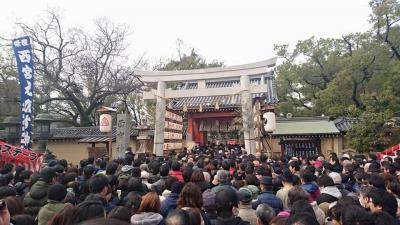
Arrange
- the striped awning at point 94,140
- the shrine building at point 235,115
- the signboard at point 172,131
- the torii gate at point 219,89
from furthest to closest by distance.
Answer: the striped awning at point 94,140 → the signboard at point 172,131 → the shrine building at point 235,115 → the torii gate at point 219,89

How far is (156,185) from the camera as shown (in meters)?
5.91

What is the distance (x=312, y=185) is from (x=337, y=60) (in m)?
23.7

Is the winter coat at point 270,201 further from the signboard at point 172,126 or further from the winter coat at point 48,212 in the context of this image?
the signboard at point 172,126

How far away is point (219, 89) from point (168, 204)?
549 inches

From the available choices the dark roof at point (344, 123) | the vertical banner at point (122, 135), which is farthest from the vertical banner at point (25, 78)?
the dark roof at point (344, 123)

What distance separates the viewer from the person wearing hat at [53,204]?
402cm

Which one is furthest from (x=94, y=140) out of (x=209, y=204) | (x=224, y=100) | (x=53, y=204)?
(x=209, y=204)

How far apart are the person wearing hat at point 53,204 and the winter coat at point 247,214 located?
2142 millimetres

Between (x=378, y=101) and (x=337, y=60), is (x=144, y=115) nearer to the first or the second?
(x=337, y=60)

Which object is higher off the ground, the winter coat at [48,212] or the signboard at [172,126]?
the signboard at [172,126]

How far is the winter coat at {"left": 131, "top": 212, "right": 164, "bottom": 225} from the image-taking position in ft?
12.1

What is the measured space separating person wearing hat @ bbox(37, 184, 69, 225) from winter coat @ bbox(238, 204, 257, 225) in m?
2.14

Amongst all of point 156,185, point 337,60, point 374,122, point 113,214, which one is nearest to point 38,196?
point 156,185

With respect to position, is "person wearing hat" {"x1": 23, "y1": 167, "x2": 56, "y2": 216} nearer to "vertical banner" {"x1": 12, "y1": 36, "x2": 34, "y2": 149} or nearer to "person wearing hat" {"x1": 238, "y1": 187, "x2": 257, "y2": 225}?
"person wearing hat" {"x1": 238, "y1": 187, "x2": 257, "y2": 225}
